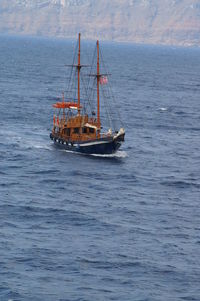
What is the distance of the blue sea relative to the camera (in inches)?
2180

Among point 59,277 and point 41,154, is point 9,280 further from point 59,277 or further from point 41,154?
point 41,154

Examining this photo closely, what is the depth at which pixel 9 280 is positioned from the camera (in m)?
55.0

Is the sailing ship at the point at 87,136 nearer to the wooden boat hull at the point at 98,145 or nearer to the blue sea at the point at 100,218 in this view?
the wooden boat hull at the point at 98,145

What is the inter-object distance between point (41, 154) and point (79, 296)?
1840 inches

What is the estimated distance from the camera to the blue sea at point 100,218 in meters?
55.4

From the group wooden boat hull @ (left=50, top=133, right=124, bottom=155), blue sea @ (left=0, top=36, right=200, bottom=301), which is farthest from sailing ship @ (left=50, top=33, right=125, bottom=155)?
blue sea @ (left=0, top=36, right=200, bottom=301)

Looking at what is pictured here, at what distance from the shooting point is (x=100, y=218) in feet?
231

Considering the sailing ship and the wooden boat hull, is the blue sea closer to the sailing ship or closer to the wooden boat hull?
the wooden boat hull

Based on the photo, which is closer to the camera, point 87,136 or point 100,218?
point 100,218

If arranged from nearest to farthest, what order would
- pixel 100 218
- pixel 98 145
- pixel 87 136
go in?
pixel 100 218 < pixel 98 145 < pixel 87 136

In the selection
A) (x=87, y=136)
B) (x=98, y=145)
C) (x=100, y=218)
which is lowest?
(x=100, y=218)

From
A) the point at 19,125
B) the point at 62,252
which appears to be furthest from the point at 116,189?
the point at 19,125

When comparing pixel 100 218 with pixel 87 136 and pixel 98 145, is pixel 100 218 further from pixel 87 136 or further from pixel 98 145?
pixel 87 136

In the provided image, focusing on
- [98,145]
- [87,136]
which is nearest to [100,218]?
[98,145]
